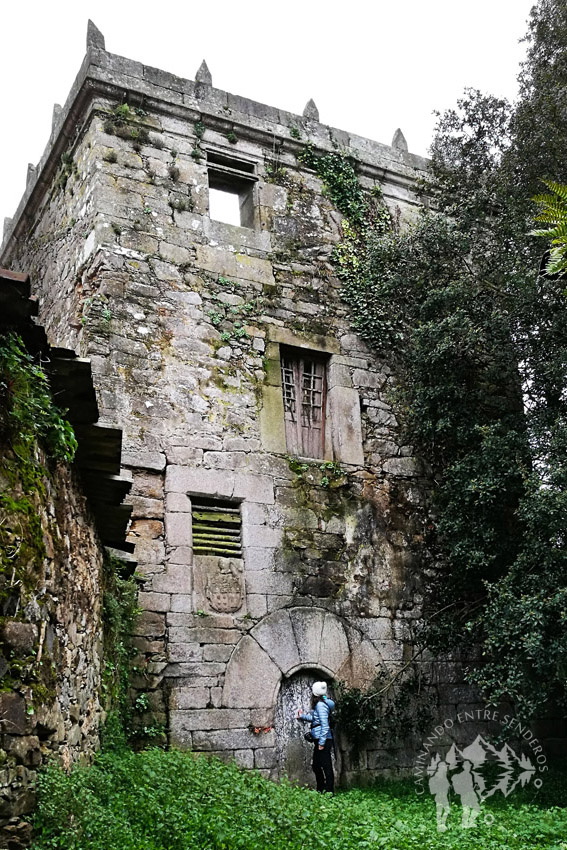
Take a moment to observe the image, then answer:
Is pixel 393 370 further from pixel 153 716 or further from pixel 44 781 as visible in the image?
pixel 44 781

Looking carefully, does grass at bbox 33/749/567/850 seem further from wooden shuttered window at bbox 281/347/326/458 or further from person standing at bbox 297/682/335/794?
wooden shuttered window at bbox 281/347/326/458

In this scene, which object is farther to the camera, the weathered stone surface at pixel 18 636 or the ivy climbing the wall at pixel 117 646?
the ivy climbing the wall at pixel 117 646

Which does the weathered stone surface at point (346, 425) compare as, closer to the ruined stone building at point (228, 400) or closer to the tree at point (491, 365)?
the ruined stone building at point (228, 400)

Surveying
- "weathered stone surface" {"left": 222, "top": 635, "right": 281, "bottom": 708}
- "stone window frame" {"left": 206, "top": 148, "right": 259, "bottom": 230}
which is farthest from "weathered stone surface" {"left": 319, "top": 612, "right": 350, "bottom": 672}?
"stone window frame" {"left": 206, "top": 148, "right": 259, "bottom": 230}

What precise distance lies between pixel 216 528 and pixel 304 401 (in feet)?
6.34

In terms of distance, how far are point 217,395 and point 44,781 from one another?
530 cm

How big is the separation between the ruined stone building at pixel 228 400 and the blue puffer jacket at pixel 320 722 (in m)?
0.44

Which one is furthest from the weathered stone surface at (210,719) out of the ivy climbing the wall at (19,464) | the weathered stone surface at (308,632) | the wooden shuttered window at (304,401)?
the ivy climbing the wall at (19,464)

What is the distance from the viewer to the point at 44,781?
121 inches

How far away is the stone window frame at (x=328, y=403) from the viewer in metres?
8.36

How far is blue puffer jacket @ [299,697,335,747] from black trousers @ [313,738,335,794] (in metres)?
0.05

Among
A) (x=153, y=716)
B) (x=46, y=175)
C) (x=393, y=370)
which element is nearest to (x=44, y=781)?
(x=153, y=716)

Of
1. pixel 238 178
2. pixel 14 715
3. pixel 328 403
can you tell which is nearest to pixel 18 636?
pixel 14 715

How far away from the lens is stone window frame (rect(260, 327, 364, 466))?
27.4ft
